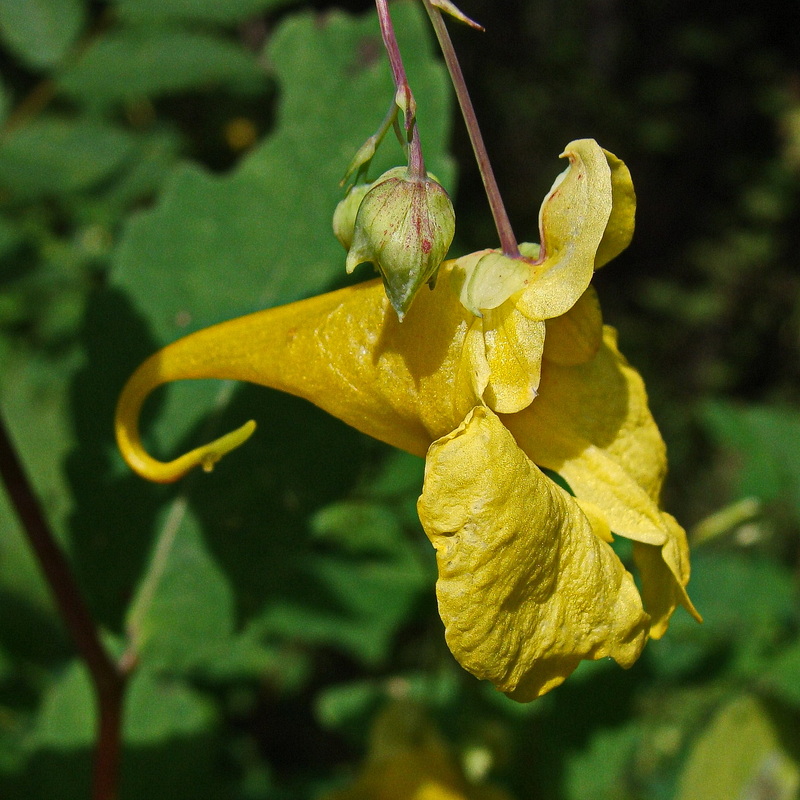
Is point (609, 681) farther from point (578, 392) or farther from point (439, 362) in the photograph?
point (439, 362)

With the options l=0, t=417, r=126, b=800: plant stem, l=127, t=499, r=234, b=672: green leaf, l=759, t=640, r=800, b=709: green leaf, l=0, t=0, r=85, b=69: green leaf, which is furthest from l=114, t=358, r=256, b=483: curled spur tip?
l=0, t=0, r=85, b=69: green leaf

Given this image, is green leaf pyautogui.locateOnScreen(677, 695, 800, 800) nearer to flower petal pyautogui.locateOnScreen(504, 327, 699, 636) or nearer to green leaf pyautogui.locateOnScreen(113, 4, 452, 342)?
flower petal pyautogui.locateOnScreen(504, 327, 699, 636)

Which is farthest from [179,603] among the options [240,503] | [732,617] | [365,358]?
[732,617]

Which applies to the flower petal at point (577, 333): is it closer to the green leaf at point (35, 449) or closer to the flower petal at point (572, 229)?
the flower petal at point (572, 229)

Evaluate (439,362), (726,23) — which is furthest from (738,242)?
(439,362)

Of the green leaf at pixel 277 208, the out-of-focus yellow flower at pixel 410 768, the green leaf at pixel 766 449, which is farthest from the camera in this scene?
the green leaf at pixel 766 449

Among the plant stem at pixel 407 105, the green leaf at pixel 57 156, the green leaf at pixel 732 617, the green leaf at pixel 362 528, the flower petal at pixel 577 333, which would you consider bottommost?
the green leaf at pixel 732 617

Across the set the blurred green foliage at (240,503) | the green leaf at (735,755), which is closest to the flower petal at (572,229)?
the blurred green foliage at (240,503)
